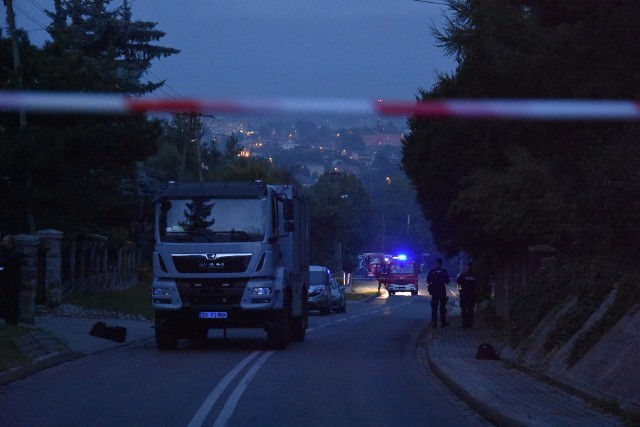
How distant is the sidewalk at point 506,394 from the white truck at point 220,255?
3.56m

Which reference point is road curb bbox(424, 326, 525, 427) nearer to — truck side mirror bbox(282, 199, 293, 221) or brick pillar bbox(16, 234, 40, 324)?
truck side mirror bbox(282, 199, 293, 221)

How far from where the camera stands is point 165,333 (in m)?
19.9

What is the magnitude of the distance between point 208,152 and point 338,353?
53854mm

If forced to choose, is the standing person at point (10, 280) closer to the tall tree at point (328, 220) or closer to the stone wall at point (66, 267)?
the stone wall at point (66, 267)

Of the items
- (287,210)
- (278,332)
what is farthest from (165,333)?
(287,210)

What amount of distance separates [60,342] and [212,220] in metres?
3.68

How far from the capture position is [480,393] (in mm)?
12492

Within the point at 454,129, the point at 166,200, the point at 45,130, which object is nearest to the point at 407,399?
the point at 166,200

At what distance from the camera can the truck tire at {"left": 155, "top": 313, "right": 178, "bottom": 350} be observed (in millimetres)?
19750

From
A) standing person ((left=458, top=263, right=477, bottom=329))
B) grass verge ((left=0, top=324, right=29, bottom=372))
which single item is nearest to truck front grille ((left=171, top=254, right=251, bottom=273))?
grass verge ((left=0, top=324, right=29, bottom=372))

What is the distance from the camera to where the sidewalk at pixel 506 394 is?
406 inches

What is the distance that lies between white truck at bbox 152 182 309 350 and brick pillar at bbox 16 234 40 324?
10.0ft

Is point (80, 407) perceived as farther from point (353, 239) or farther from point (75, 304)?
point (353, 239)

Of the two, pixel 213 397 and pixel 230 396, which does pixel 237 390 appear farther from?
pixel 213 397
